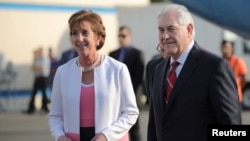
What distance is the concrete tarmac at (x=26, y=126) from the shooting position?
44.1 ft

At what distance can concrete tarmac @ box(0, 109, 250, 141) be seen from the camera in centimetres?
1345

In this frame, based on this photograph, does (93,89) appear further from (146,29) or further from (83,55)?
(146,29)

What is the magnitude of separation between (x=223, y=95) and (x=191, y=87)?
173 millimetres

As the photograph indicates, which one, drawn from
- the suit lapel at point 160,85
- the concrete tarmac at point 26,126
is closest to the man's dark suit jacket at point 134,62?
the concrete tarmac at point 26,126

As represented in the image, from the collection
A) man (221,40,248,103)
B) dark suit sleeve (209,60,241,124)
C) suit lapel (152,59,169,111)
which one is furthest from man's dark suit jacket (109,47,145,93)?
dark suit sleeve (209,60,241,124)

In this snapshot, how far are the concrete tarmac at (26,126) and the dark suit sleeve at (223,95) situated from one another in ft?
27.4

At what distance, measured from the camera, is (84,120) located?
176 inches

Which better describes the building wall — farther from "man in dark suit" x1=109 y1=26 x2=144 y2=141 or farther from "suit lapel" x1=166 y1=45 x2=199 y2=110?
"suit lapel" x1=166 y1=45 x2=199 y2=110

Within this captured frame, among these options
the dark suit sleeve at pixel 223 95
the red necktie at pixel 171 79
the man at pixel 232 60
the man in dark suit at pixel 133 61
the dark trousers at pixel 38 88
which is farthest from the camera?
the dark trousers at pixel 38 88

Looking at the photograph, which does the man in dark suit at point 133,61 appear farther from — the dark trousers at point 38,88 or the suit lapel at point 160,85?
the dark trousers at point 38,88

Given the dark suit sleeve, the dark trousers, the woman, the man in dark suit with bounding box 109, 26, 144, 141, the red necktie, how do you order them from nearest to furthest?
the dark suit sleeve < the red necktie < the woman < the man in dark suit with bounding box 109, 26, 144, 141 < the dark trousers

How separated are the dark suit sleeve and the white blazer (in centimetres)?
82

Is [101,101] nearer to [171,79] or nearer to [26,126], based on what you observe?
[171,79]

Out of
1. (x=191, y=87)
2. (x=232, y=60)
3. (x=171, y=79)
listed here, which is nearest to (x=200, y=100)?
(x=191, y=87)
